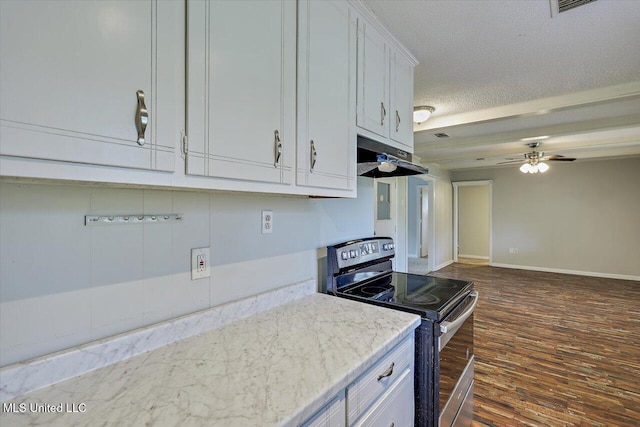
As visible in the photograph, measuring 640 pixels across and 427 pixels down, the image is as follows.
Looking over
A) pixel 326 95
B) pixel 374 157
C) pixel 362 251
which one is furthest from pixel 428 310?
pixel 326 95

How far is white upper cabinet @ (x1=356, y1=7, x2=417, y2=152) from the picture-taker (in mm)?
1604

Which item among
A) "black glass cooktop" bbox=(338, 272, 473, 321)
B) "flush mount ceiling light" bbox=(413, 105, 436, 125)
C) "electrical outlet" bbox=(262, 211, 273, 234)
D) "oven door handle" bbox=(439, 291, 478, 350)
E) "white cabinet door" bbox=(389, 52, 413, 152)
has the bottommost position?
"oven door handle" bbox=(439, 291, 478, 350)

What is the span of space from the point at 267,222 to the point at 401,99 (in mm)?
1201

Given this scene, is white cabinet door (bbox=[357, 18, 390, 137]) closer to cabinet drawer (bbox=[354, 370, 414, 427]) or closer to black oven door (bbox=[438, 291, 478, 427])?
black oven door (bbox=[438, 291, 478, 427])

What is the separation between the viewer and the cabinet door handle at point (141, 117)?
736 millimetres

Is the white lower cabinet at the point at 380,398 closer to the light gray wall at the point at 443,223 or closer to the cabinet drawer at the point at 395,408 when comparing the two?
the cabinet drawer at the point at 395,408

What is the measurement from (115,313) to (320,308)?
82 cm

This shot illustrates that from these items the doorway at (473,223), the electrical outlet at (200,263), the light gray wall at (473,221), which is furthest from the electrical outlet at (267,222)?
the light gray wall at (473,221)

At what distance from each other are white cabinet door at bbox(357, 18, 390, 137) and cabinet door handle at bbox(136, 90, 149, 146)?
1.05 metres

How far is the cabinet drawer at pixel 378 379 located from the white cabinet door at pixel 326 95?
28.8 inches

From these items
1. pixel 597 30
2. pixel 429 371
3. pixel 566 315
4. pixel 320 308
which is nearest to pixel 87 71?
pixel 320 308

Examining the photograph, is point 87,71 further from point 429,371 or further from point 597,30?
point 597,30

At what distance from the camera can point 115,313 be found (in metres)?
0.98

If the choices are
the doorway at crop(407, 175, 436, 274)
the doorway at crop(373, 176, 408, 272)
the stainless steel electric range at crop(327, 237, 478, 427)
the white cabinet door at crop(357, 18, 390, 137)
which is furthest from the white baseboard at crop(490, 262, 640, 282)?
the white cabinet door at crop(357, 18, 390, 137)
